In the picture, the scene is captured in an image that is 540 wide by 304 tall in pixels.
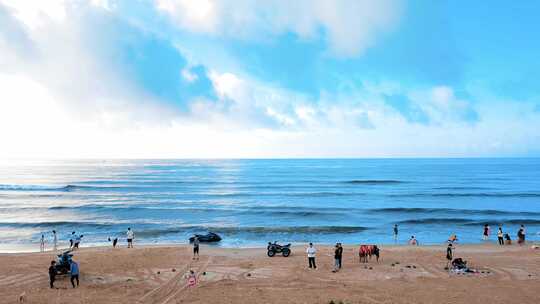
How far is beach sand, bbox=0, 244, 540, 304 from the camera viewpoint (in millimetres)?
15555

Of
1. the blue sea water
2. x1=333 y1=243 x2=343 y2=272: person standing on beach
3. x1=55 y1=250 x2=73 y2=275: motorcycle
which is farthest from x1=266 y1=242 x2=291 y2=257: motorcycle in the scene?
x1=55 y1=250 x2=73 y2=275: motorcycle

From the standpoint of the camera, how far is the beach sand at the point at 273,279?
1555 centimetres

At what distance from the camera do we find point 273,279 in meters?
18.5

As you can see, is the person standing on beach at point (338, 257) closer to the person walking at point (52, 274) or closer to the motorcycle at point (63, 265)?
the motorcycle at point (63, 265)

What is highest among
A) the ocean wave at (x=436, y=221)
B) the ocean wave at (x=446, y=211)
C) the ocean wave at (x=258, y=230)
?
the ocean wave at (x=446, y=211)

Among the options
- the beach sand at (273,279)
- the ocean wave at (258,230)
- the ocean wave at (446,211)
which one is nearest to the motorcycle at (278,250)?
the beach sand at (273,279)

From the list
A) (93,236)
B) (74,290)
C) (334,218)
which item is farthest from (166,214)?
(74,290)

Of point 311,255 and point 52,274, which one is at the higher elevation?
point 311,255

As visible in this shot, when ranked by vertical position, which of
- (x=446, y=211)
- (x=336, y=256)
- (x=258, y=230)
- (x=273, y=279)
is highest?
(x=446, y=211)

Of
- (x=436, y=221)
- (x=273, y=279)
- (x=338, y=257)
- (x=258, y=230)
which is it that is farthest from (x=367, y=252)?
(x=436, y=221)

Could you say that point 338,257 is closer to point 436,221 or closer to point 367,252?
point 367,252

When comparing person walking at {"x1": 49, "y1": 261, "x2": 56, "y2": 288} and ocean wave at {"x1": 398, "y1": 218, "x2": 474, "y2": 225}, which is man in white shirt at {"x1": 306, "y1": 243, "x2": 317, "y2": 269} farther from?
ocean wave at {"x1": 398, "y1": 218, "x2": 474, "y2": 225}

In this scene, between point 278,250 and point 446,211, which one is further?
point 446,211

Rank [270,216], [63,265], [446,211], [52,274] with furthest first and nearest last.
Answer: [446,211] → [270,216] → [63,265] → [52,274]
